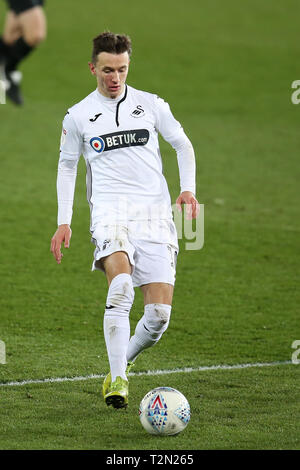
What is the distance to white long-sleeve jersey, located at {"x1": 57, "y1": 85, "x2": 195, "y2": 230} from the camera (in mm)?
6746

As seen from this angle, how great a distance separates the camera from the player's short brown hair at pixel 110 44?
261 inches

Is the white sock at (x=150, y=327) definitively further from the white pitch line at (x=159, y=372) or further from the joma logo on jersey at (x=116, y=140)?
the joma logo on jersey at (x=116, y=140)

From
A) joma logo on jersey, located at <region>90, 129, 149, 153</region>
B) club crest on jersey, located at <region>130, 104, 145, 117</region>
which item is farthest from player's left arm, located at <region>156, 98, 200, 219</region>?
joma logo on jersey, located at <region>90, 129, 149, 153</region>

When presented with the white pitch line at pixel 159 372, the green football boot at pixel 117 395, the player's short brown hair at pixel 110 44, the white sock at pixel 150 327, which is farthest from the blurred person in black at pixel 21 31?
the green football boot at pixel 117 395

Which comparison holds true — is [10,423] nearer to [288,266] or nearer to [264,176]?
[288,266]

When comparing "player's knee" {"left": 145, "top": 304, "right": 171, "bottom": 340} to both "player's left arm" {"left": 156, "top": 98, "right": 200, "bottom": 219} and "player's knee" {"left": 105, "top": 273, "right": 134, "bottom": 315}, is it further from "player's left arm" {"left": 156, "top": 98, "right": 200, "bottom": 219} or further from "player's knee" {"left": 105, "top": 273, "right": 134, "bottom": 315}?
"player's left arm" {"left": 156, "top": 98, "right": 200, "bottom": 219}

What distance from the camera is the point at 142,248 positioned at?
6.73 meters

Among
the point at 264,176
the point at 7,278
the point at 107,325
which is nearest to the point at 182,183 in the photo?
the point at 107,325

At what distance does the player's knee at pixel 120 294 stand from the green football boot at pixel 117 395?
0.51 m

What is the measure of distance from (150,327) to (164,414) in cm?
99

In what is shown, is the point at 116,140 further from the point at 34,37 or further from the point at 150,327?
the point at 34,37

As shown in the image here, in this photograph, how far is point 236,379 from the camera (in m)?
7.39

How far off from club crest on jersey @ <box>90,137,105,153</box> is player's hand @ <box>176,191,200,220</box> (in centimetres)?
65

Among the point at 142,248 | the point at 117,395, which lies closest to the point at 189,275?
the point at 142,248
